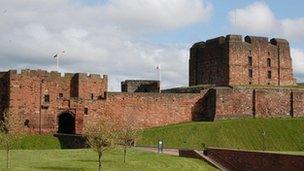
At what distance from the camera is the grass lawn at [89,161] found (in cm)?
4166

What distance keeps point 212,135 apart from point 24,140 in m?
19.4

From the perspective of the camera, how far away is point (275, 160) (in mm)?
40562

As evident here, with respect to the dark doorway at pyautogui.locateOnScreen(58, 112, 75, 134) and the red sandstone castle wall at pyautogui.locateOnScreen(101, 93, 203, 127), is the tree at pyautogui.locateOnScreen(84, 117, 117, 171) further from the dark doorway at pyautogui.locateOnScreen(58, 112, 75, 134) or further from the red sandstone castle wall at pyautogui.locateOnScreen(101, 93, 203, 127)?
the dark doorway at pyautogui.locateOnScreen(58, 112, 75, 134)

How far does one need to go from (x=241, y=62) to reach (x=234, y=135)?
17.7 m

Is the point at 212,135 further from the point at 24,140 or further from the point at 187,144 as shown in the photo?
the point at 24,140

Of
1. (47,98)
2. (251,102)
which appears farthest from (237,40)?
(47,98)

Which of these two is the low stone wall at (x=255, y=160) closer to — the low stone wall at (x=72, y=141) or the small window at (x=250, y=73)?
the low stone wall at (x=72, y=141)

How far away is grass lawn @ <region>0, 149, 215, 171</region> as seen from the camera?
41656 millimetres

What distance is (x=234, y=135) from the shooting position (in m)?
65.2

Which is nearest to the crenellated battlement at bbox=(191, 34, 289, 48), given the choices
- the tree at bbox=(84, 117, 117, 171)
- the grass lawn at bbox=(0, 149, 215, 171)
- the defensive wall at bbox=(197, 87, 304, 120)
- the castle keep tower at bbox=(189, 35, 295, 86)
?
the castle keep tower at bbox=(189, 35, 295, 86)

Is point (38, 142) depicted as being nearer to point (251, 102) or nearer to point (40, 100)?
point (40, 100)

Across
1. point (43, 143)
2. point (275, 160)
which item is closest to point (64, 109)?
point (43, 143)

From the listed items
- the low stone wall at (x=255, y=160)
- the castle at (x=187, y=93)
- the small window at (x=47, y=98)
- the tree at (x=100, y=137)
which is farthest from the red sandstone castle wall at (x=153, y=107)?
the tree at (x=100, y=137)

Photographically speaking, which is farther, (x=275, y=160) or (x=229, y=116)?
(x=229, y=116)
